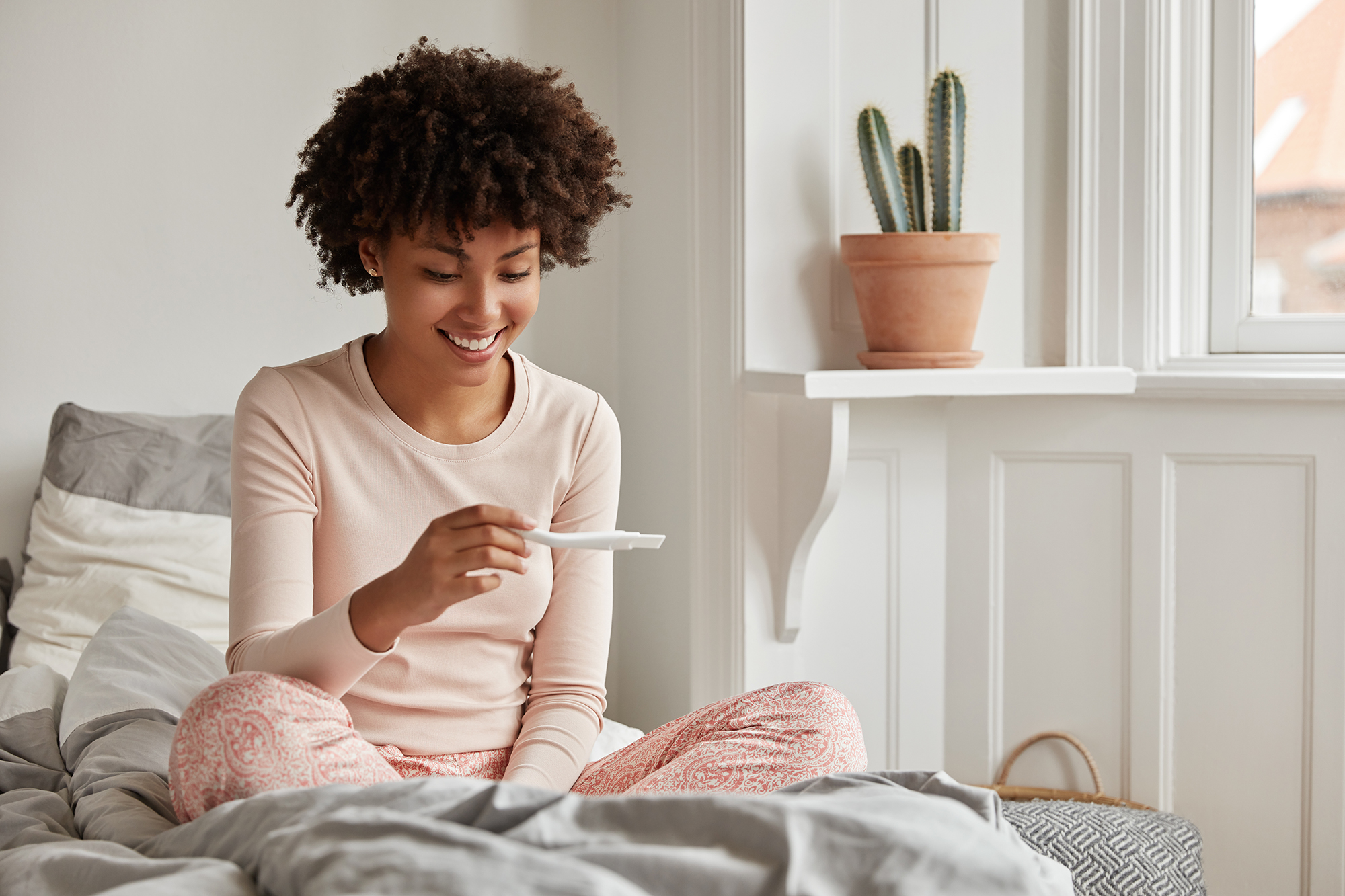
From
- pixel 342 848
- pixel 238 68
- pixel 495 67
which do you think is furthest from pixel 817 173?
pixel 342 848

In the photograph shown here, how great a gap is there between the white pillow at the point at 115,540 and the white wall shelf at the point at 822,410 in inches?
33.2

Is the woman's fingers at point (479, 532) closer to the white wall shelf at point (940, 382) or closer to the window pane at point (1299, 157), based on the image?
the white wall shelf at point (940, 382)

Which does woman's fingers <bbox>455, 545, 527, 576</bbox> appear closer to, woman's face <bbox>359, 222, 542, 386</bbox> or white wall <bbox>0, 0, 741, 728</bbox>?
woman's face <bbox>359, 222, 542, 386</bbox>

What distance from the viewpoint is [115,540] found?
5.38 feet

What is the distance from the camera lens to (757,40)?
5.49 feet

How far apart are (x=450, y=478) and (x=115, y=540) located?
0.78 meters

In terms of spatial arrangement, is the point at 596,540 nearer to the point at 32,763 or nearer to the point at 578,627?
the point at 578,627

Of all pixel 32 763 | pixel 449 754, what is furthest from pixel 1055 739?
pixel 32 763

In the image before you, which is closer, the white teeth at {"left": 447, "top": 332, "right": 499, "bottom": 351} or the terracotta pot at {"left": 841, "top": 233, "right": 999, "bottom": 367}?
the white teeth at {"left": 447, "top": 332, "right": 499, "bottom": 351}

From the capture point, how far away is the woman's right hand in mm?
880

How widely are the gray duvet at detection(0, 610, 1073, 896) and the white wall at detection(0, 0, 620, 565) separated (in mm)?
1077

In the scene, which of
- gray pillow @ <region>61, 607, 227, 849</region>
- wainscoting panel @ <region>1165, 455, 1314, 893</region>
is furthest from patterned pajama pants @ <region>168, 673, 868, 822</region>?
wainscoting panel @ <region>1165, 455, 1314, 893</region>

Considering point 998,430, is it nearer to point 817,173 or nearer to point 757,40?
point 817,173

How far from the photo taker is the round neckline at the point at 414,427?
3.74 ft
